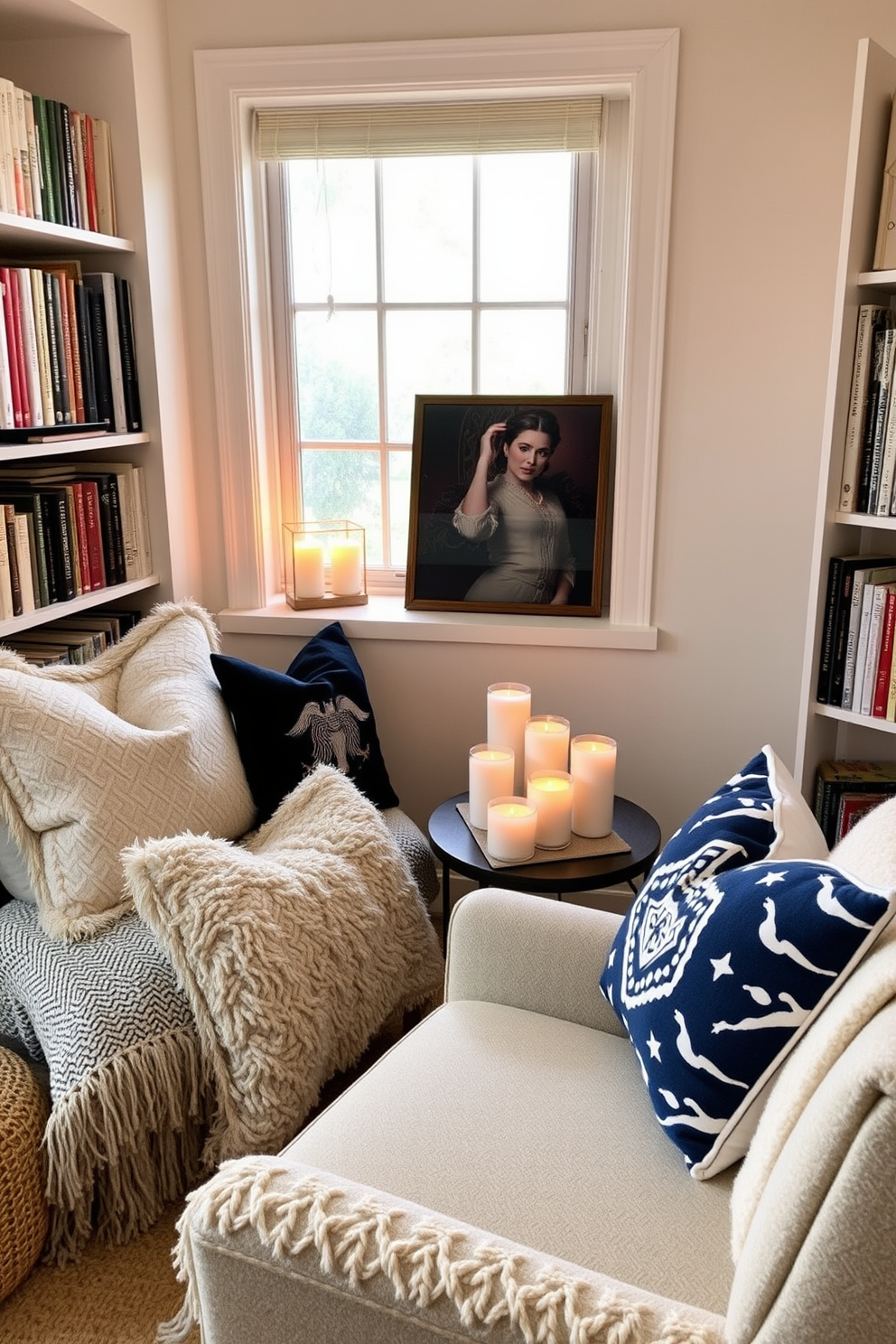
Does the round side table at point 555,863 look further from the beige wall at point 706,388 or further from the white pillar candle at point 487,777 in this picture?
the beige wall at point 706,388

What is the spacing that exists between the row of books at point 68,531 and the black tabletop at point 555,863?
894 mm

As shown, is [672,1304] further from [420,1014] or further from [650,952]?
[420,1014]

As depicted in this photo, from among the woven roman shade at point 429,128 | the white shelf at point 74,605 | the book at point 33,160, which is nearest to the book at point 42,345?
the book at point 33,160

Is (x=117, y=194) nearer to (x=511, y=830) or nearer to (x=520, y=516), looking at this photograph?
(x=520, y=516)

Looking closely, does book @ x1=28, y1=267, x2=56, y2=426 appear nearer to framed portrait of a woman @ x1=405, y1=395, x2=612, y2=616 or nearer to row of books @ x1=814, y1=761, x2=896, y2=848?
framed portrait of a woman @ x1=405, y1=395, x2=612, y2=616

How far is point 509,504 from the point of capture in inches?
96.3

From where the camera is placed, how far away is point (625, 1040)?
1.45 metres

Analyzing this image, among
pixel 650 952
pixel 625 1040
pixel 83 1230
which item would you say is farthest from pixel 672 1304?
pixel 83 1230

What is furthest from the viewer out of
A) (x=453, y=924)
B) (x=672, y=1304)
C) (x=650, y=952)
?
(x=453, y=924)

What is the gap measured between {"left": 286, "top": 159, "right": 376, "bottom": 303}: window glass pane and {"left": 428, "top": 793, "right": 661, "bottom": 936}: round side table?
1313 millimetres

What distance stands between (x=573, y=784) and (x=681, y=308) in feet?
3.37

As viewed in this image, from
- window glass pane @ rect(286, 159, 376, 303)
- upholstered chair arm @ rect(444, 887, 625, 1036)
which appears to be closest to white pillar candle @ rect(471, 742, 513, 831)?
upholstered chair arm @ rect(444, 887, 625, 1036)

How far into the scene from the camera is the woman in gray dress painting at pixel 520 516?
243cm

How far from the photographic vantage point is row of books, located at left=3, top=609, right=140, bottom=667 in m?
2.15
